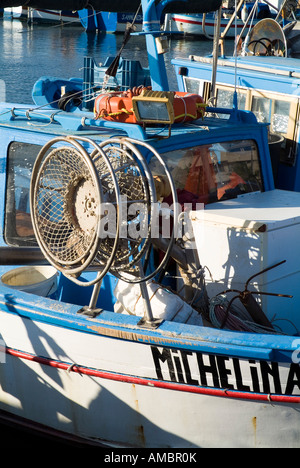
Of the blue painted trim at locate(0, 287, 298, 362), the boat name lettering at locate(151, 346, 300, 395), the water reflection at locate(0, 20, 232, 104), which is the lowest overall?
the water reflection at locate(0, 20, 232, 104)

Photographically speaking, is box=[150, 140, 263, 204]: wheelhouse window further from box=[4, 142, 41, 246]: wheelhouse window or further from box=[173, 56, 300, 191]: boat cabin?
box=[173, 56, 300, 191]: boat cabin

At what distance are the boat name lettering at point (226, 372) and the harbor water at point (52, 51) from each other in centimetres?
1430

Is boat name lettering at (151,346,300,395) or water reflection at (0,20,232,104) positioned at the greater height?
boat name lettering at (151,346,300,395)

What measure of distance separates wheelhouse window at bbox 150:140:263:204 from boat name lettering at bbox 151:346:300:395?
4.32 feet

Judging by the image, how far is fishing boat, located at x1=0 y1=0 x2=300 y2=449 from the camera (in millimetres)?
4152

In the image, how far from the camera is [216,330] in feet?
13.8

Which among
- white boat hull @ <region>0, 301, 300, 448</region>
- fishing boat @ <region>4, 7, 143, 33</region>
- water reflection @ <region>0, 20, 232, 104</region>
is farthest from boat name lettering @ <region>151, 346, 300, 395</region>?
fishing boat @ <region>4, 7, 143, 33</region>

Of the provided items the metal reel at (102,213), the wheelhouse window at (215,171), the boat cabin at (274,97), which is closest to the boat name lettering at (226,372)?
the metal reel at (102,213)

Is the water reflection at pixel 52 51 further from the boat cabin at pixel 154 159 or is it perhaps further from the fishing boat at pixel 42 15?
the boat cabin at pixel 154 159

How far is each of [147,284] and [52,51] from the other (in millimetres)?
31390

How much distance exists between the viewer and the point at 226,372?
13.7ft

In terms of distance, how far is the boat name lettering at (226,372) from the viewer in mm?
4082

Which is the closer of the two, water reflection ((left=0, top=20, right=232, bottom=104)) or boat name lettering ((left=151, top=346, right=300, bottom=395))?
boat name lettering ((left=151, top=346, right=300, bottom=395))

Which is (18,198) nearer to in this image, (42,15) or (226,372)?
(226,372)
